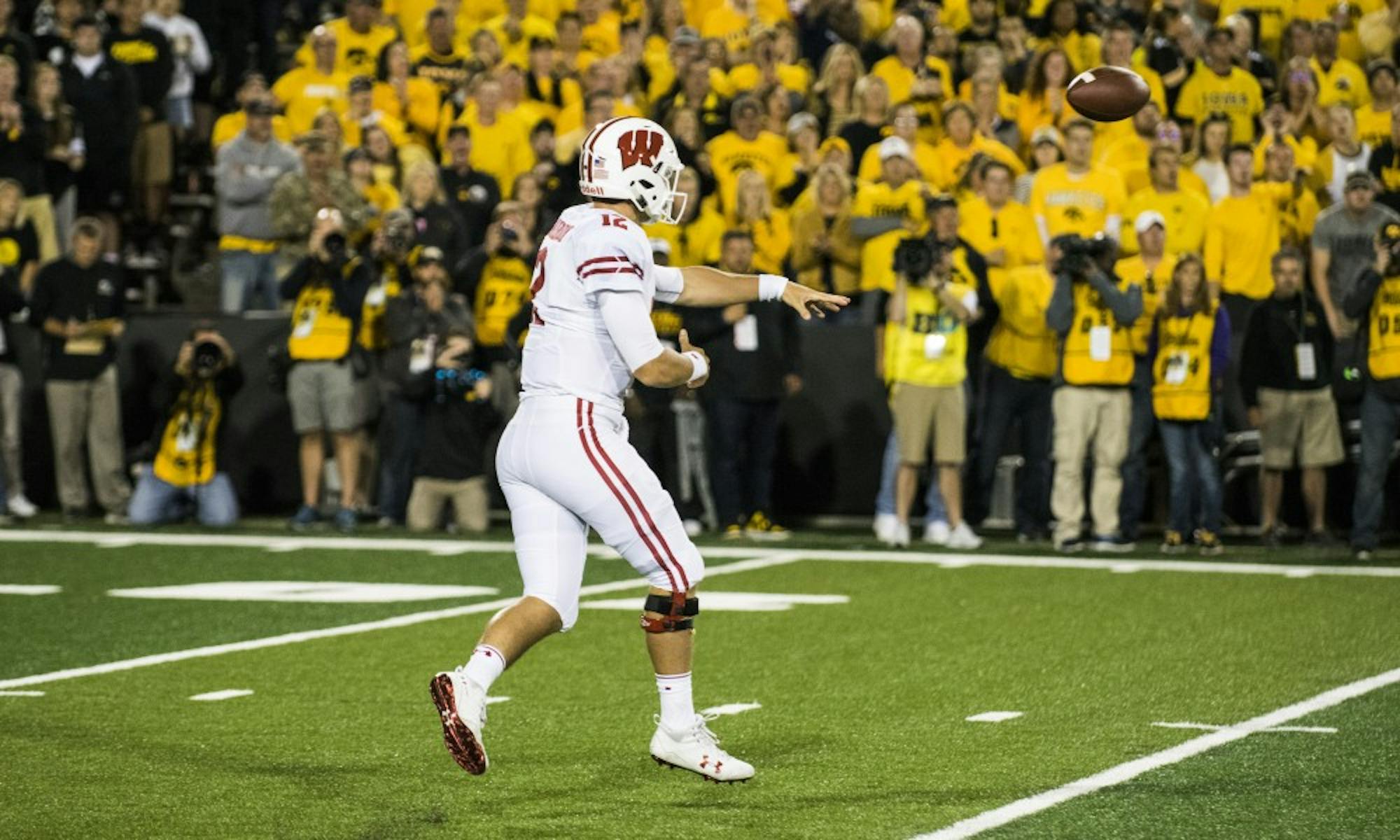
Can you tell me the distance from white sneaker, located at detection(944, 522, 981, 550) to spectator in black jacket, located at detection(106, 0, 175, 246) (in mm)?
7886

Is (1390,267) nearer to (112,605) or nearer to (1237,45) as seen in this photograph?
(1237,45)

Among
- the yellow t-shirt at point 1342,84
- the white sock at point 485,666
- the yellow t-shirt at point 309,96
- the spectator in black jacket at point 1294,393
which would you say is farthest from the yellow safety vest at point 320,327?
the white sock at point 485,666

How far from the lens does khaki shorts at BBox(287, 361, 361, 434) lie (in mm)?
16094

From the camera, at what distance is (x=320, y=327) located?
1608 cm

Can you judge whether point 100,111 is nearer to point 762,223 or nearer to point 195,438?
point 195,438

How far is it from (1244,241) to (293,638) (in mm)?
7701

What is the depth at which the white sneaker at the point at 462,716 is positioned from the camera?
6391mm

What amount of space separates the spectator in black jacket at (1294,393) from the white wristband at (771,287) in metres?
8.23

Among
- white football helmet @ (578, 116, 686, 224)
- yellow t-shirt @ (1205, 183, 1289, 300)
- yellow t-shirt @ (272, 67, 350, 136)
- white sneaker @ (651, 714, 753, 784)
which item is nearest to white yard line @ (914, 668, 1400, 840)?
white sneaker @ (651, 714, 753, 784)

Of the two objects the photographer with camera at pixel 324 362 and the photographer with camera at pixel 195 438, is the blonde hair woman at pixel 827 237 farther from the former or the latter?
the photographer with camera at pixel 195 438

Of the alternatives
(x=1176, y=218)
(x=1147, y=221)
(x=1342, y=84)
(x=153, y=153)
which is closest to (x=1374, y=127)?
(x=1342, y=84)

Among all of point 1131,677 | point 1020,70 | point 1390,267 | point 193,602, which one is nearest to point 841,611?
point 1131,677

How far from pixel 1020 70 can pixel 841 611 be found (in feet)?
25.1

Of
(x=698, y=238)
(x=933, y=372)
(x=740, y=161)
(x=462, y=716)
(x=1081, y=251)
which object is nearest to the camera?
(x=462, y=716)
